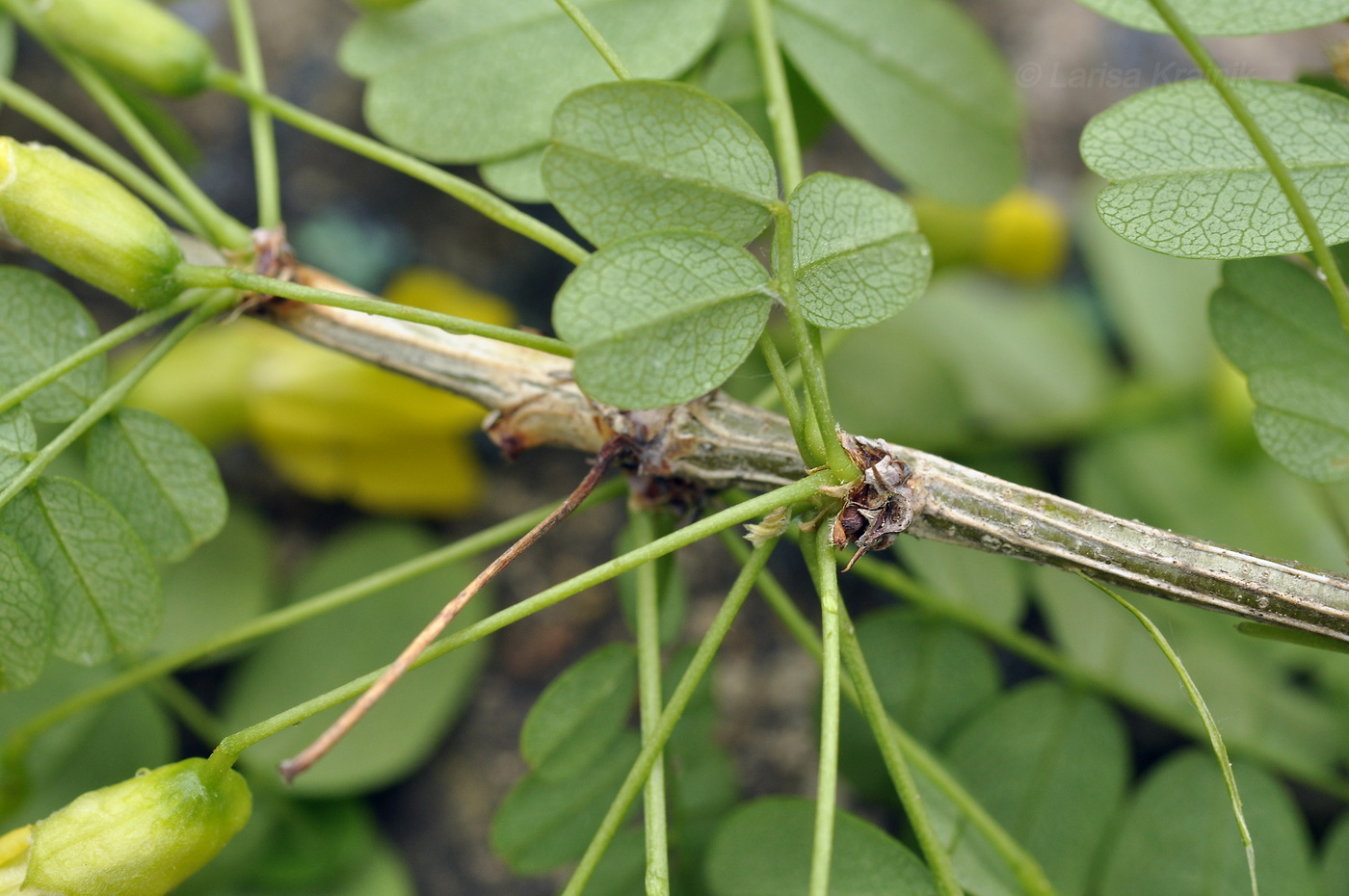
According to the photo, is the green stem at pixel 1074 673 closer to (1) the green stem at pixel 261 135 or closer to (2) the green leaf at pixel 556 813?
(2) the green leaf at pixel 556 813

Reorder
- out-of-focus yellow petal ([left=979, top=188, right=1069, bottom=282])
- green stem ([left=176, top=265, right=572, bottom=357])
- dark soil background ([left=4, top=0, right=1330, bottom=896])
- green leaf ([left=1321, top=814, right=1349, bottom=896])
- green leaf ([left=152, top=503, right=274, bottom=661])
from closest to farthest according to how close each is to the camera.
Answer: green stem ([left=176, top=265, right=572, bottom=357]) < green leaf ([left=1321, top=814, right=1349, bottom=896]) < green leaf ([left=152, top=503, right=274, bottom=661]) < dark soil background ([left=4, top=0, right=1330, bottom=896]) < out-of-focus yellow petal ([left=979, top=188, right=1069, bottom=282])

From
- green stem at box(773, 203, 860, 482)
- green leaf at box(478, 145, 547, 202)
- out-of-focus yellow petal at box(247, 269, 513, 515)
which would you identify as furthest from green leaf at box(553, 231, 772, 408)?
out-of-focus yellow petal at box(247, 269, 513, 515)

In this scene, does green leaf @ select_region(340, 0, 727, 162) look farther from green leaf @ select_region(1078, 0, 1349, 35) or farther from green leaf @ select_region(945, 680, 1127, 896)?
green leaf @ select_region(945, 680, 1127, 896)

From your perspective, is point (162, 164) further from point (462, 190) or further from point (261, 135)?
point (462, 190)

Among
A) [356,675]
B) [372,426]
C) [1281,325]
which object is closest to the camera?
[1281,325]

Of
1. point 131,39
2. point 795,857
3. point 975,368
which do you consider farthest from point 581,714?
point 975,368

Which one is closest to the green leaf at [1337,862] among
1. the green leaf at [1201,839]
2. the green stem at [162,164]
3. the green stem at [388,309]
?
the green leaf at [1201,839]
